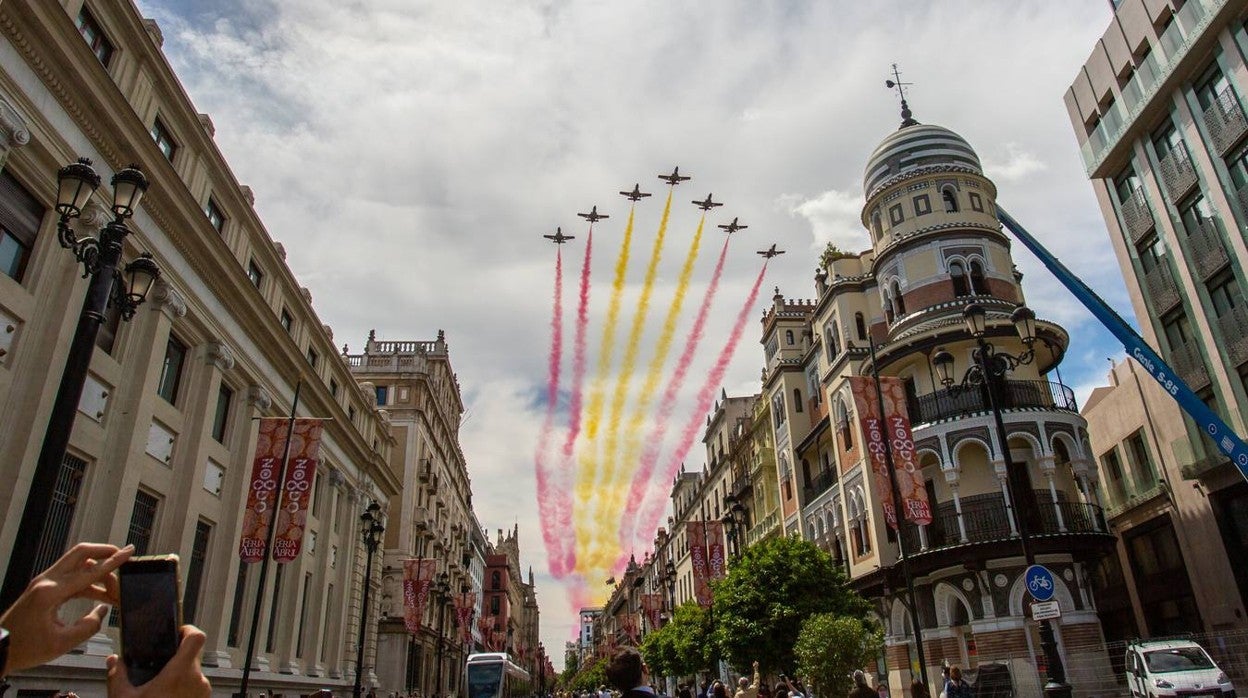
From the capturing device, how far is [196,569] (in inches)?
918

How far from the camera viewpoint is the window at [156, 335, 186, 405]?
70.5 feet

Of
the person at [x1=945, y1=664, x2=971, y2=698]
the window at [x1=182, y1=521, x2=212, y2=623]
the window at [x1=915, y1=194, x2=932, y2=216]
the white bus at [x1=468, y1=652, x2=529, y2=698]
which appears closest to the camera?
the person at [x1=945, y1=664, x2=971, y2=698]

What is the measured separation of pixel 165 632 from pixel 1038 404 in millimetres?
33972

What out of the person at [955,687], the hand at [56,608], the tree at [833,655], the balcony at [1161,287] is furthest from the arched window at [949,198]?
the hand at [56,608]

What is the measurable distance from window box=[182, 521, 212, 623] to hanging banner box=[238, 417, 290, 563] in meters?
1.11

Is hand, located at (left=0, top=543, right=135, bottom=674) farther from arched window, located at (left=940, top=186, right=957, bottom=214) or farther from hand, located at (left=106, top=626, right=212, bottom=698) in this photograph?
arched window, located at (left=940, top=186, right=957, bottom=214)

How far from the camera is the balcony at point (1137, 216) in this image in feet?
94.2

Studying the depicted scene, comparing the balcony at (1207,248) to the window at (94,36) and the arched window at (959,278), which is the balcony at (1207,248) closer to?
the arched window at (959,278)

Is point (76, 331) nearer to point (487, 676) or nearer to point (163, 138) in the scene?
point (163, 138)

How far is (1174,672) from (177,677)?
23381 mm

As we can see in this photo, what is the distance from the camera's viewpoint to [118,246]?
→ 9.50m

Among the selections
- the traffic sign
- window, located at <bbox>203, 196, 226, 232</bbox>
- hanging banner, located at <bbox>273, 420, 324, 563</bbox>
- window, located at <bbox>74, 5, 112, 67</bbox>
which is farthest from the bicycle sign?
window, located at <bbox>203, 196, 226, 232</bbox>

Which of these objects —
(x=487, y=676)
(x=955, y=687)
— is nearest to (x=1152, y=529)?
(x=955, y=687)

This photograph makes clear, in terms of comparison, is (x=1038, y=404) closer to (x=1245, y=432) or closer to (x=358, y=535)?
(x=1245, y=432)
